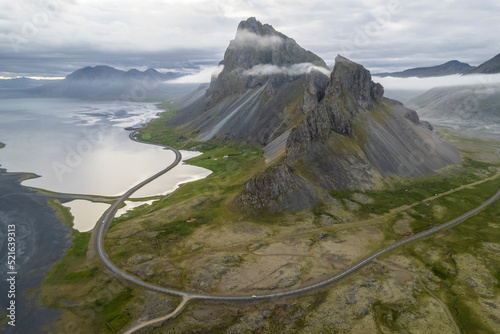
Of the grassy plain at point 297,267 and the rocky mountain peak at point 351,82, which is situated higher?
the rocky mountain peak at point 351,82

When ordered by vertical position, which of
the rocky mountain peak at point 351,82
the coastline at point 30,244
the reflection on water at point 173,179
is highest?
the rocky mountain peak at point 351,82

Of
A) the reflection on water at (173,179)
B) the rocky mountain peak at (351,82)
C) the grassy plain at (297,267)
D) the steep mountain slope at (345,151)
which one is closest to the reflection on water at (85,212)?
the grassy plain at (297,267)

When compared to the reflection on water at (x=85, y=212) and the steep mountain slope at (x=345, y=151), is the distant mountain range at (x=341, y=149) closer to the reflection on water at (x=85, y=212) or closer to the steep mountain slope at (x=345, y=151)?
the steep mountain slope at (x=345, y=151)

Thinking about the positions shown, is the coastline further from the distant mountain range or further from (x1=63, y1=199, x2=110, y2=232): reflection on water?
the distant mountain range

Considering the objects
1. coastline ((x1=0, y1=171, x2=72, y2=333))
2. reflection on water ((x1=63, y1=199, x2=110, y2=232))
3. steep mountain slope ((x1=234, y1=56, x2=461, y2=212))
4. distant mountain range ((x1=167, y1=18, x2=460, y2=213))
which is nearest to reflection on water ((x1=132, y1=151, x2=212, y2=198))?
reflection on water ((x1=63, y1=199, x2=110, y2=232))

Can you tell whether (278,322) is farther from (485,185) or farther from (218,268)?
(485,185)

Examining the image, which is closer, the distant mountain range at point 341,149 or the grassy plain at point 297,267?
the grassy plain at point 297,267

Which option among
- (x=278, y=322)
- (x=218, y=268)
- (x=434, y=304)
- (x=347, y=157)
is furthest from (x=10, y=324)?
(x=347, y=157)

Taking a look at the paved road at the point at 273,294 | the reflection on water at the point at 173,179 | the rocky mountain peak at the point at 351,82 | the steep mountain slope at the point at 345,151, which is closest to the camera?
the paved road at the point at 273,294

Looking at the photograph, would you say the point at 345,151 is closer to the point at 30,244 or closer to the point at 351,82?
the point at 351,82
